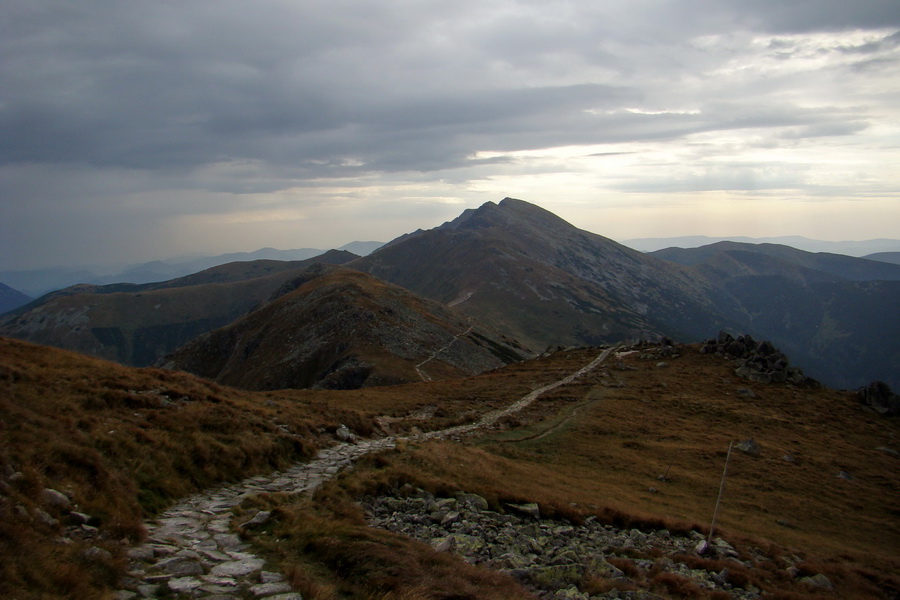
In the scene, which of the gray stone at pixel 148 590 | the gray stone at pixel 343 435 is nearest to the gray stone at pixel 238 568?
the gray stone at pixel 148 590

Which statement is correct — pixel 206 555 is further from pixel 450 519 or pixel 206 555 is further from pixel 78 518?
pixel 450 519

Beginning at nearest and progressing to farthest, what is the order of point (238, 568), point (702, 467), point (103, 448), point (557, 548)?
point (238, 568)
point (103, 448)
point (557, 548)
point (702, 467)

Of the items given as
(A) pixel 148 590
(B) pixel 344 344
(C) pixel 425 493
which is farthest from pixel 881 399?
(B) pixel 344 344

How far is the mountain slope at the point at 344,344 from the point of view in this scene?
96.1m

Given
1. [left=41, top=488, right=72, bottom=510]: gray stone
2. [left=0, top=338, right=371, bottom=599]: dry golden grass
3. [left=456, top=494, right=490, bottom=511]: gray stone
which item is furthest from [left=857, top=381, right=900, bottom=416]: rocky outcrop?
[left=41, top=488, right=72, bottom=510]: gray stone

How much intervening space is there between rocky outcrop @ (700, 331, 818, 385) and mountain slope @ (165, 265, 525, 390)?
160 feet

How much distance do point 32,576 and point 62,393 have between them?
13754 millimetres

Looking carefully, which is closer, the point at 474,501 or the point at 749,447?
the point at 474,501

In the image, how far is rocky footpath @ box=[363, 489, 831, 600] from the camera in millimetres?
14273

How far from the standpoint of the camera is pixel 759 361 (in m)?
63.4

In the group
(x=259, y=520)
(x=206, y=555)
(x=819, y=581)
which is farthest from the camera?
(x=819, y=581)

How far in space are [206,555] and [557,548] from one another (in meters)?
11.4

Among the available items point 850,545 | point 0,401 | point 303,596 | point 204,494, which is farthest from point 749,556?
point 0,401

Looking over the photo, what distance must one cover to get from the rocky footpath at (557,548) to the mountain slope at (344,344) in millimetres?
67813
